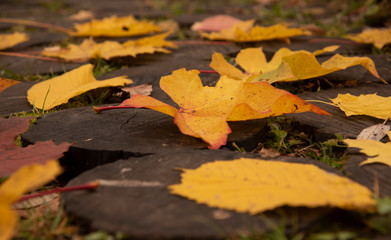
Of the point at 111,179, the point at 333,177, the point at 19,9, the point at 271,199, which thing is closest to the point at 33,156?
the point at 111,179

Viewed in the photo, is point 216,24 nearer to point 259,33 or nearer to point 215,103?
point 259,33

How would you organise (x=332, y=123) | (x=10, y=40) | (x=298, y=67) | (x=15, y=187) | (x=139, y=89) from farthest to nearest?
1. (x=10, y=40)
2. (x=139, y=89)
3. (x=298, y=67)
4. (x=332, y=123)
5. (x=15, y=187)

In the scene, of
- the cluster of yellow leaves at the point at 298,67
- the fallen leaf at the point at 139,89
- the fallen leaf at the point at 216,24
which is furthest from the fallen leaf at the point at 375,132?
the fallen leaf at the point at 216,24

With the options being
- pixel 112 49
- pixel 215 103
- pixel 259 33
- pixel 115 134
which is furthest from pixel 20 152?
pixel 259 33

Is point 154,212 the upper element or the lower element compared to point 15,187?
lower

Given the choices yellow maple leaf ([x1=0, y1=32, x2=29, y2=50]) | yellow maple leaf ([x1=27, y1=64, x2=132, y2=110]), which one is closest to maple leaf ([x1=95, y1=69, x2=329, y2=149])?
yellow maple leaf ([x1=27, y1=64, x2=132, y2=110])

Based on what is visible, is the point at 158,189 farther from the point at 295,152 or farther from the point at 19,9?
the point at 19,9

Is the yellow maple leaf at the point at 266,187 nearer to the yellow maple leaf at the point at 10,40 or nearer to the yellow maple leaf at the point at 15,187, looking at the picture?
the yellow maple leaf at the point at 15,187
